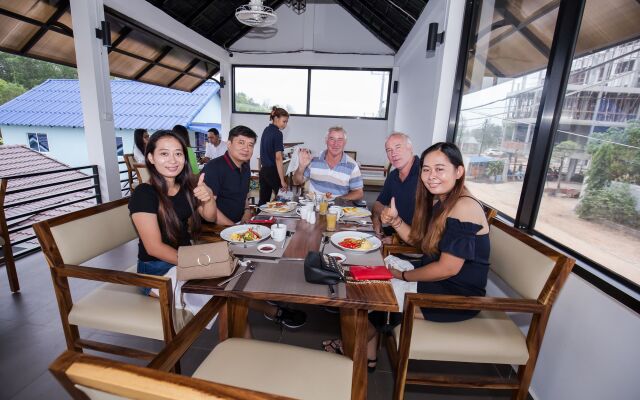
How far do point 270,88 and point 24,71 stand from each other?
1439 cm

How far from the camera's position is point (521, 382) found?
1342mm

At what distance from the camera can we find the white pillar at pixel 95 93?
3.40 m

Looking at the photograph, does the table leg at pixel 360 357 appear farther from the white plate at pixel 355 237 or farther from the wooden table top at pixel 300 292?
the white plate at pixel 355 237

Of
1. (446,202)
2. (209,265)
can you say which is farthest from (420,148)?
(209,265)

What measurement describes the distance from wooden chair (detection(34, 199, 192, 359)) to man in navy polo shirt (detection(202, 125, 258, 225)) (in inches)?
30.1

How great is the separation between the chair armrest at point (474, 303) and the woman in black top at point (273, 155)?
8.59 ft

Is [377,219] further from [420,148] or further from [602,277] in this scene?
[420,148]

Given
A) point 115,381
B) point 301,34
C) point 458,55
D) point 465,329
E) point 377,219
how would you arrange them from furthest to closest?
point 301,34
point 458,55
point 377,219
point 465,329
point 115,381

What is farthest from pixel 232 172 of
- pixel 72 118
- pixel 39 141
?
pixel 39 141

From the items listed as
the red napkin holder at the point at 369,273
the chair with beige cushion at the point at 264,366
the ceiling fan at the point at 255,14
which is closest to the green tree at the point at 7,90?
the ceiling fan at the point at 255,14

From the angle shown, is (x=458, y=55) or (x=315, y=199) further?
(x=458, y=55)

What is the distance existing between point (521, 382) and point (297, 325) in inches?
50.8

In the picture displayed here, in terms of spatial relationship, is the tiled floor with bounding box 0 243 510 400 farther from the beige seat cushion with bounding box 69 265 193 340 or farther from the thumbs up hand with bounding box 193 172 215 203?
Answer: the thumbs up hand with bounding box 193 172 215 203

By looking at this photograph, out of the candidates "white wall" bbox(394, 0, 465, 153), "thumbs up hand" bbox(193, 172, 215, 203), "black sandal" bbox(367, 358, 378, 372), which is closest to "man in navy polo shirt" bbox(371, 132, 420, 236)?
"black sandal" bbox(367, 358, 378, 372)
